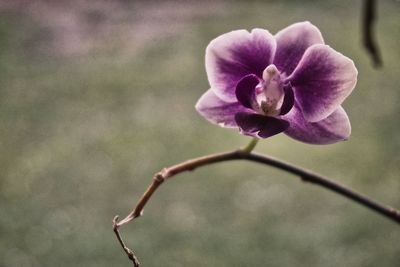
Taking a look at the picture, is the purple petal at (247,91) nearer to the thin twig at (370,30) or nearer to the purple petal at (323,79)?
the purple petal at (323,79)

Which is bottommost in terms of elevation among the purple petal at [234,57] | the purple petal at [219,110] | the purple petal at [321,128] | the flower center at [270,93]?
the purple petal at [321,128]

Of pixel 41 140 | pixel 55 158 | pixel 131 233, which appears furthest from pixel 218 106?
pixel 41 140

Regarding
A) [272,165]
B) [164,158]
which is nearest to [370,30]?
[272,165]

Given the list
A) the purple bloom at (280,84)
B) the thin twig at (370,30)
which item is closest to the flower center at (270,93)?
the purple bloom at (280,84)

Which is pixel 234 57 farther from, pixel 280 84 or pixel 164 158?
pixel 164 158

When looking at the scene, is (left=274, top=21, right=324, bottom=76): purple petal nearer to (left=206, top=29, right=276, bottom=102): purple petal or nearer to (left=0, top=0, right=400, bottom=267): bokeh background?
(left=206, top=29, right=276, bottom=102): purple petal

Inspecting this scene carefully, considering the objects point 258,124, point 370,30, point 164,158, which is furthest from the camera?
point 164,158

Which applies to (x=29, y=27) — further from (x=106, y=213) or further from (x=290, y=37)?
(x=290, y=37)
